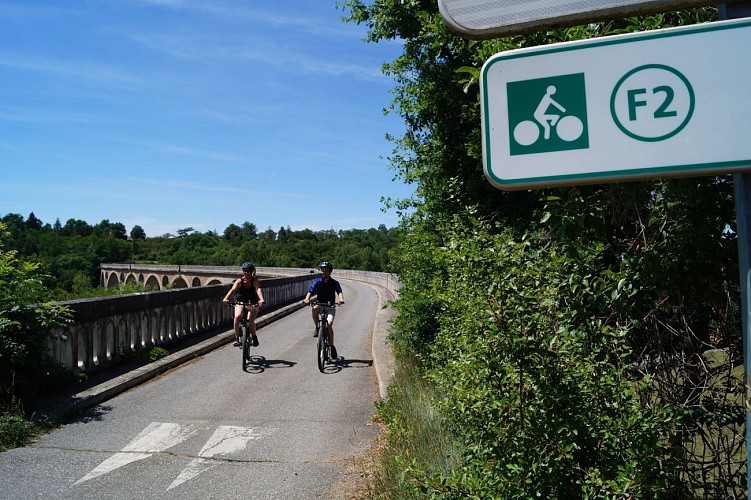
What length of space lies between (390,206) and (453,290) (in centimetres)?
706

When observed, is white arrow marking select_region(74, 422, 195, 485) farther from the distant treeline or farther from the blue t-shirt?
the distant treeline

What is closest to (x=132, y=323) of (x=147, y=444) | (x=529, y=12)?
(x=147, y=444)

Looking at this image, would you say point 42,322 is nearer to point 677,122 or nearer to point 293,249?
point 677,122

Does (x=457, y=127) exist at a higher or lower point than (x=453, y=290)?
higher

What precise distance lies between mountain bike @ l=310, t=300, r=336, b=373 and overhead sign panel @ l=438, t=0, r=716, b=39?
380 inches

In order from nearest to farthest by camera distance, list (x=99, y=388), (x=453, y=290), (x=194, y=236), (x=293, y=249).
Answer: (x=453, y=290) → (x=99, y=388) → (x=293, y=249) → (x=194, y=236)

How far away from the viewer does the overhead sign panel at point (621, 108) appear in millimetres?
1282

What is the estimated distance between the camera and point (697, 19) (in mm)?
2896

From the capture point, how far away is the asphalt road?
5.20 metres

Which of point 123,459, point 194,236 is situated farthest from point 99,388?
point 194,236

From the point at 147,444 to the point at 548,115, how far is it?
6.23 metres

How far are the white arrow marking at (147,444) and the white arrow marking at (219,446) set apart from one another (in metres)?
0.37

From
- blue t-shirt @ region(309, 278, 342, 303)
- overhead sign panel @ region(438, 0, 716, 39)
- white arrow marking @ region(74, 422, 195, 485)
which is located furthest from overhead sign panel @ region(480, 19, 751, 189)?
blue t-shirt @ region(309, 278, 342, 303)

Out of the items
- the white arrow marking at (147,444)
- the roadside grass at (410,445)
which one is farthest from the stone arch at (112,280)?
the roadside grass at (410,445)
